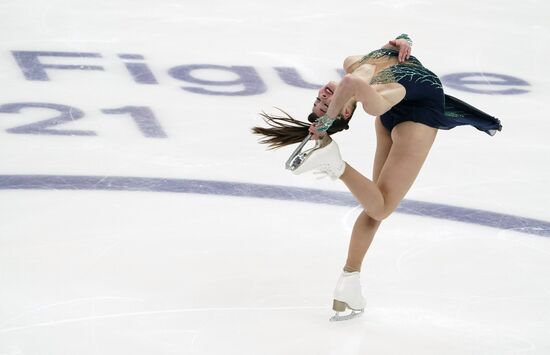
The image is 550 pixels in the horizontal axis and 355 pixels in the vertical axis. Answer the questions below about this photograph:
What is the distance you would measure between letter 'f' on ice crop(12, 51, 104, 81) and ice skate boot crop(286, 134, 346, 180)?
3603 millimetres

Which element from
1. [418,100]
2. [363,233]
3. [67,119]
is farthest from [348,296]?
[67,119]

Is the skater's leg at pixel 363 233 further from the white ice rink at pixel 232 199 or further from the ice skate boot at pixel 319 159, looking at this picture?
the ice skate boot at pixel 319 159

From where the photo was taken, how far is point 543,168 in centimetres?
615

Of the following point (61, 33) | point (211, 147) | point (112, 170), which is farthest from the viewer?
point (61, 33)

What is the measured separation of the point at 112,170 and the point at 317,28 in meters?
3.38

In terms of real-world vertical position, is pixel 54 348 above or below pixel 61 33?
below

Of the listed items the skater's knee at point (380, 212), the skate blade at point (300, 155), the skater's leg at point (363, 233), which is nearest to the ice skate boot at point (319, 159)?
the skate blade at point (300, 155)

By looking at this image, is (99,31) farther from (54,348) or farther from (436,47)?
(54,348)

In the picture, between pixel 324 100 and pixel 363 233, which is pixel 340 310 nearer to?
pixel 363 233

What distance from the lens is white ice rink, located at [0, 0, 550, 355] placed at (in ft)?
13.6

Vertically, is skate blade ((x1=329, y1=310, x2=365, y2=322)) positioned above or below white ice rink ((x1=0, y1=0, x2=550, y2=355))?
below

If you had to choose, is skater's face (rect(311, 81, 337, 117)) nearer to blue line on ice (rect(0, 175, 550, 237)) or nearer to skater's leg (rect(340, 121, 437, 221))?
skater's leg (rect(340, 121, 437, 221))

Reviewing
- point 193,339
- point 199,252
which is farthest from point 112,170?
point 193,339

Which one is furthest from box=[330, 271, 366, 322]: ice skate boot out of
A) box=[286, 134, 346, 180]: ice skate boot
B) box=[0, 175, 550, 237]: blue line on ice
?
box=[0, 175, 550, 237]: blue line on ice
